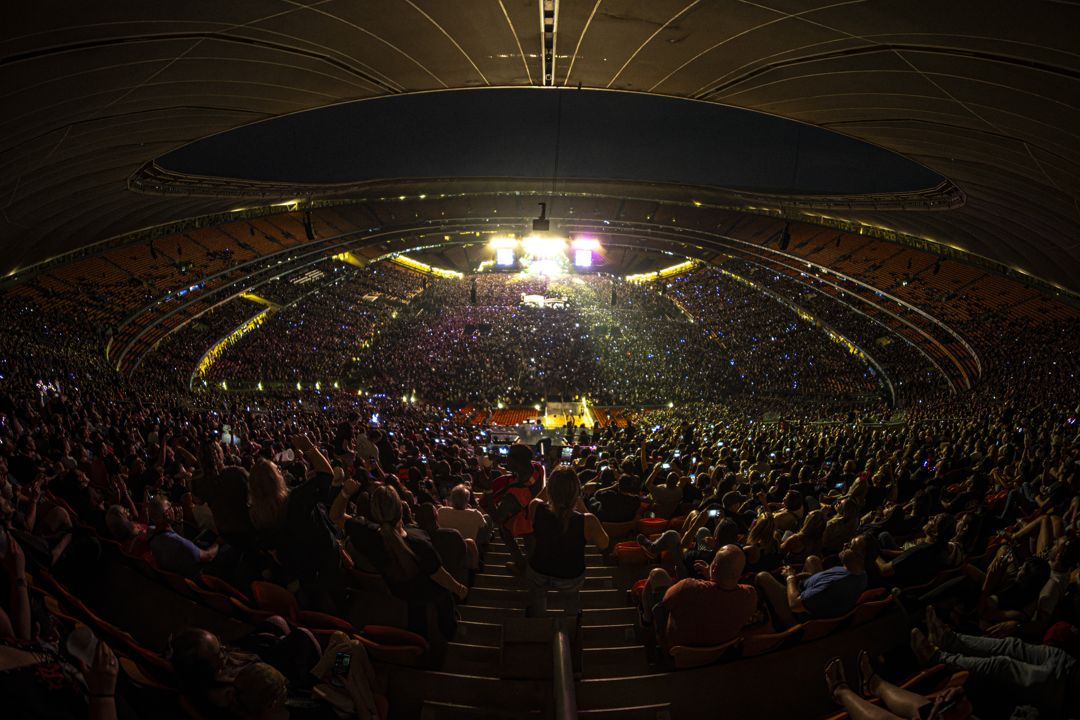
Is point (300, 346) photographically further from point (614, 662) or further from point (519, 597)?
point (614, 662)

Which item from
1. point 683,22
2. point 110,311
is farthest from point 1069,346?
point 110,311

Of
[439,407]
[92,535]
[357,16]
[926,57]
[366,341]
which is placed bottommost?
[92,535]

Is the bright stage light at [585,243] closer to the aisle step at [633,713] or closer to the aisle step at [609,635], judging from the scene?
the aisle step at [609,635]

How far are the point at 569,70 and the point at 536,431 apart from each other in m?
15.0

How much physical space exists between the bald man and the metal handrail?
2.46 feet

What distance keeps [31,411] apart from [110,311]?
763 inches

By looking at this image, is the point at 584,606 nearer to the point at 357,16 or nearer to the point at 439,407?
the point at 357,16

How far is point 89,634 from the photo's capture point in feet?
7.21

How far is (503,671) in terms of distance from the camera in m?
3.10

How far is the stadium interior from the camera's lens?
3.09 meters

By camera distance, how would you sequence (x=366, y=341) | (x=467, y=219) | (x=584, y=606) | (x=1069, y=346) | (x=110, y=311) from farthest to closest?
(x=366, y=341) → (x=467, y=219) → (x=110, y=311) → (x=1069, y=346) → (x=584, y=606)

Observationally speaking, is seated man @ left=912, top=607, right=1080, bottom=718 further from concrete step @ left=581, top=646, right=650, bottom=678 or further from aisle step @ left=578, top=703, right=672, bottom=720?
concrete step @ left=581, top=646, right=650, bottom=678

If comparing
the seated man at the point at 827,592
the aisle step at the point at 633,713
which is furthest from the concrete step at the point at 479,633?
the seated man at the point at 827,592

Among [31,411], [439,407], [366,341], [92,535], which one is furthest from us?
[366,341]
